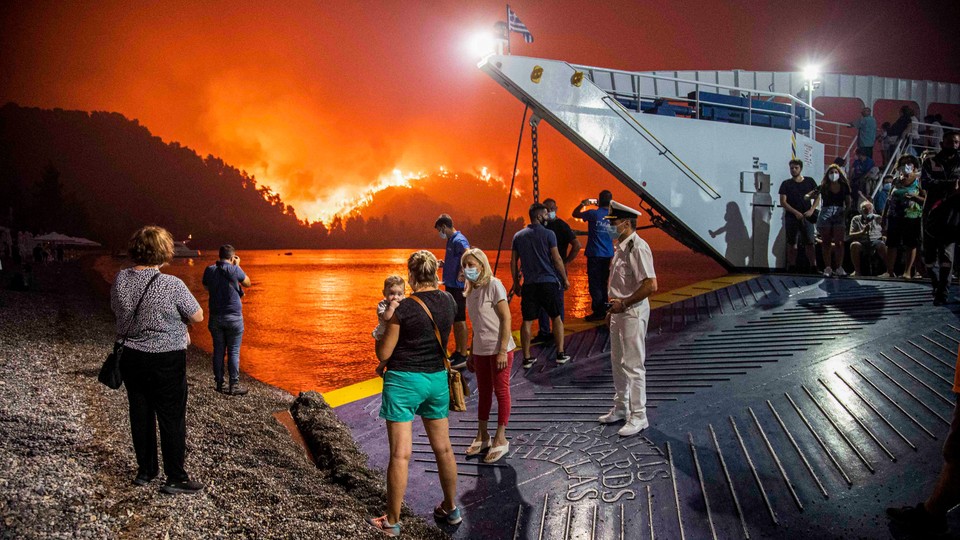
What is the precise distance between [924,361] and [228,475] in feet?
19.7

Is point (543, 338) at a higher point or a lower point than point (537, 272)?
lower

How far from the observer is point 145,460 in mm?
3744

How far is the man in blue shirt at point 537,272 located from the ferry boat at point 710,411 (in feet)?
1.80

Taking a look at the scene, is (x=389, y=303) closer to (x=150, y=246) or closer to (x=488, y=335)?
(x=488, y=335)

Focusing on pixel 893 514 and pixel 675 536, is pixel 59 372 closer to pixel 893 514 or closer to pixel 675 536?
pixel 675 536

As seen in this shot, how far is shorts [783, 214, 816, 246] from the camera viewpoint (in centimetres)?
983

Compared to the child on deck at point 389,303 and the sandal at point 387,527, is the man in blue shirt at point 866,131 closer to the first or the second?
the child on deck at point 389,303

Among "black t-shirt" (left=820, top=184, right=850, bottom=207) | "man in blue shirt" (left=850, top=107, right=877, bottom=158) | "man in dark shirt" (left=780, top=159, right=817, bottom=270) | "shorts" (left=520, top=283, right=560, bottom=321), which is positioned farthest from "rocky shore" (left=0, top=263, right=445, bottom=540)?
"man in blue shirt" (left=850, top=107, right=877, bottom=158)

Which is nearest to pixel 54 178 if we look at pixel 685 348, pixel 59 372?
pixel 59 372

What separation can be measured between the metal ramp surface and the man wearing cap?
237 mm

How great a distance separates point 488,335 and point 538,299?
2.26m

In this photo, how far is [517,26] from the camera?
921 cm

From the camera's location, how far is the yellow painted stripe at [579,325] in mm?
6512

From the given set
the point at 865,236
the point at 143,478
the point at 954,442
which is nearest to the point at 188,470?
the point at 143,478
